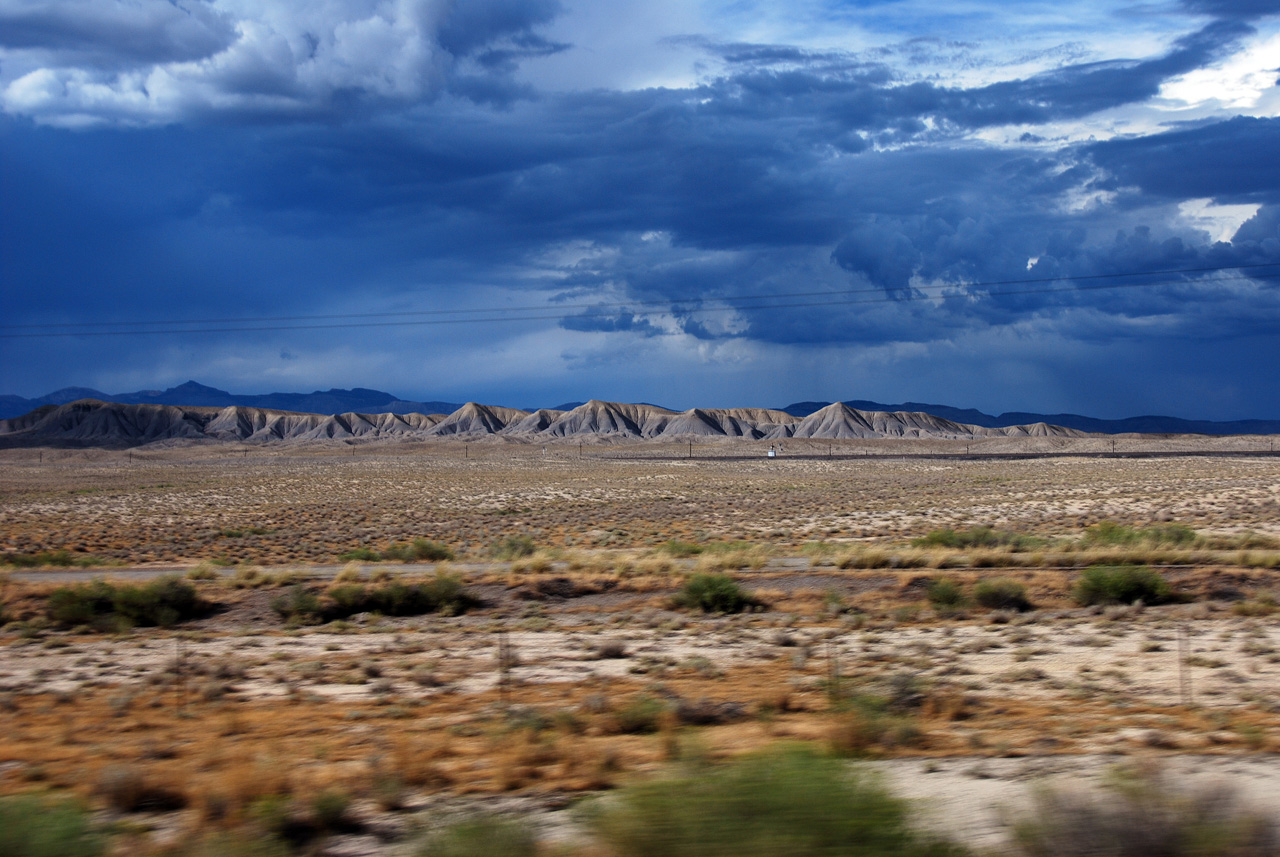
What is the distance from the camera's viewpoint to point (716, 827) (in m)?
5.20

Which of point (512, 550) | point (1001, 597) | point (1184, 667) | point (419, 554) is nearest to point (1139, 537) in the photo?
point (1001, 597)

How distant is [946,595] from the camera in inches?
736

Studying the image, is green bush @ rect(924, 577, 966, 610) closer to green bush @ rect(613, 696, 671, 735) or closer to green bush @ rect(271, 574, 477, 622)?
green bush @ rect(613, 696, 671, 735)

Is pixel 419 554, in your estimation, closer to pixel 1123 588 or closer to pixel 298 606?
pixel 298 606

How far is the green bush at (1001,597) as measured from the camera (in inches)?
726

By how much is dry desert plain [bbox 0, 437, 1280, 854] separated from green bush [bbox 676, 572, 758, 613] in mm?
417

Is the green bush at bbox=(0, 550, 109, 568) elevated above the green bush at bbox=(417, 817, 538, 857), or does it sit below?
below

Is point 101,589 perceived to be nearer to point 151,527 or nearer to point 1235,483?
point 151,527

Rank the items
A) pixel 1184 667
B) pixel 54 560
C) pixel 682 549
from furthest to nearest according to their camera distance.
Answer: pixel 54 560, pixel 682 549, pixel 1184 667

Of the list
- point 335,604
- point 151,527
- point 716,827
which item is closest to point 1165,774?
point 716,827

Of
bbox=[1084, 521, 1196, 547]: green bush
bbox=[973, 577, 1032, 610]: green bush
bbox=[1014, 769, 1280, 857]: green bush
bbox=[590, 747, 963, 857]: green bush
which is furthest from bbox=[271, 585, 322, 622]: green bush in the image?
bbox=[1084, 521, 1196, 547]: green bush

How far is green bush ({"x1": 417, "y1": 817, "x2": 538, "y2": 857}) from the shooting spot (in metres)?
5.18

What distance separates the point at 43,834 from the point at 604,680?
8.07 meters

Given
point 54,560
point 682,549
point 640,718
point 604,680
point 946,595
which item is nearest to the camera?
point 640,718
